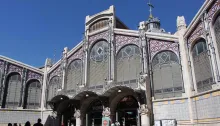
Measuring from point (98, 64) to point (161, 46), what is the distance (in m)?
8.15

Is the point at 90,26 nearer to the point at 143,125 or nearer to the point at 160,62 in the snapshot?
the point at 160,62

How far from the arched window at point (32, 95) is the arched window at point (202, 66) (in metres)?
21.7

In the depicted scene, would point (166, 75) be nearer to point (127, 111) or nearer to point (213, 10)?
point (127, 111)

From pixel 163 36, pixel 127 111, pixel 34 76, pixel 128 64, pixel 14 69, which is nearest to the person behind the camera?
pixel 163 36

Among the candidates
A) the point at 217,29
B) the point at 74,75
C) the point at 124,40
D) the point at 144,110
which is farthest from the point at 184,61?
the point at 74,75

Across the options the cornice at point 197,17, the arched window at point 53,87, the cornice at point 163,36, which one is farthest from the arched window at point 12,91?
the cornice at point 197,17

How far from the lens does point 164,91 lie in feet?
70.5

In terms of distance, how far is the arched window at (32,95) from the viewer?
29.7 m

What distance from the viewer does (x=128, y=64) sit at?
2422 centimetres

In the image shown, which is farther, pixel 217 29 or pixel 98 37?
pixel 98 37

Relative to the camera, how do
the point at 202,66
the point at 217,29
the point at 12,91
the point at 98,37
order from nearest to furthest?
the point at 217,29 → the point at 202,66 → the point at 98,37 → the point at 12,91

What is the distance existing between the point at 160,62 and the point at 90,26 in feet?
38.7

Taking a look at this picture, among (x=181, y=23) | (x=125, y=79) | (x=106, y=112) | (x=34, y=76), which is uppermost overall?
(x=181, y=23)

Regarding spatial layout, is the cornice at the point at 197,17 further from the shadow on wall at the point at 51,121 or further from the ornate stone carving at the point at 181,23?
the shadow on wall at the point at 51,121
